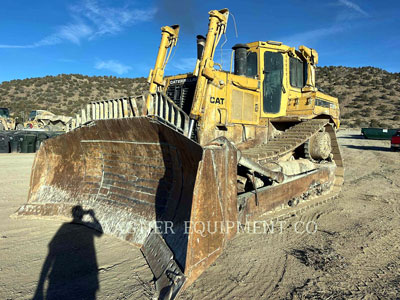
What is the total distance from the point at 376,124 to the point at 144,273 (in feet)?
108

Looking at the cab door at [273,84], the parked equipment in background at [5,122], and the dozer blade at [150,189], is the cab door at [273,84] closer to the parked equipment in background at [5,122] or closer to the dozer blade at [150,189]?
the dozer blade at [150,189]

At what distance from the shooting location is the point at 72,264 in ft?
10.0

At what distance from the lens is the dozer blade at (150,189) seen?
277 centimetres

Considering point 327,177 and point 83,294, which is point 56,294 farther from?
point 327,177

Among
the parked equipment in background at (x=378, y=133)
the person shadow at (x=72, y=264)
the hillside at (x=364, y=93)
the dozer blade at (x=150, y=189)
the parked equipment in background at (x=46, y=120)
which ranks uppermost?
the hillside at (x=364, y=93)

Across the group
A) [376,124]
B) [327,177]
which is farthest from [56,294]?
[376,124]

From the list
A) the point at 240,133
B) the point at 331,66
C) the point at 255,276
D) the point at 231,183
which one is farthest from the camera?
the point at 331,66

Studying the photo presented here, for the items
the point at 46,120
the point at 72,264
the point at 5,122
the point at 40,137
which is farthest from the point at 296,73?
the point at 46,120

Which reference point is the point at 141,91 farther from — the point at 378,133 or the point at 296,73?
the point at 296,73

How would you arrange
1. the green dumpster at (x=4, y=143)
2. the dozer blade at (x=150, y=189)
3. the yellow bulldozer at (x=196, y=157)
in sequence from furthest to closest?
the green dumpster at (x=4, y=143) → the yellow bulldozer at (x=196, y=157) → the dozer blade at (x=150, y=189)

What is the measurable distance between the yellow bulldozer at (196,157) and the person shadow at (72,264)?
273mm

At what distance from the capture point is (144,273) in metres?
2.84

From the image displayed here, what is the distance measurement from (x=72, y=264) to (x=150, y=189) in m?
1.23

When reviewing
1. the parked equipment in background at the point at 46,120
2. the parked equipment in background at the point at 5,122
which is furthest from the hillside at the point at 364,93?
Answer: the parked equipment in background at the point at 5,122
